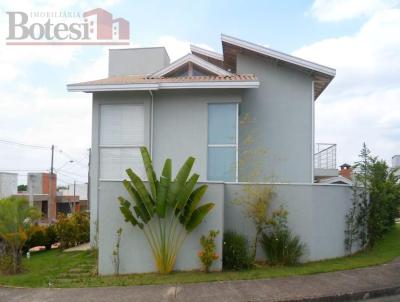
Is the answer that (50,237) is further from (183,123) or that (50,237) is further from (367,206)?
(367,206)

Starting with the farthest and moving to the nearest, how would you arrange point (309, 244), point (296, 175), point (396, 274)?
point (296, 175) → point (309, 244) → point (396, 274)

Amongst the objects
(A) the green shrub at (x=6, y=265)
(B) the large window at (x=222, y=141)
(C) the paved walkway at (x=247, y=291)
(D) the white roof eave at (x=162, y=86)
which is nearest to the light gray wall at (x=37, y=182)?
(D) the white roof eave at (x=162, y=86)

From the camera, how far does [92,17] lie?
1700 cm

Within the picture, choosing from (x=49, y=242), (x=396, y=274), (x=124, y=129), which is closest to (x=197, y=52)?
(x=124, y=129)

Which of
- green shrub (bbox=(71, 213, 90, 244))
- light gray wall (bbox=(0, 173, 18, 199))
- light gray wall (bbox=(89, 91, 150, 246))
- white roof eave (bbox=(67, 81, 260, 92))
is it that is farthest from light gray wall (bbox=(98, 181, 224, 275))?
light gray wall (bbox=(0, 173, 18, 199))

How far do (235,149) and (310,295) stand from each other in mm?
6446

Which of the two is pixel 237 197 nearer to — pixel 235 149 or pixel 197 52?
pixel 235 149

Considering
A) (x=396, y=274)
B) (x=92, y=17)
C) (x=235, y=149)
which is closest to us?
(x=396, y=274)

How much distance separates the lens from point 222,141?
1377cm

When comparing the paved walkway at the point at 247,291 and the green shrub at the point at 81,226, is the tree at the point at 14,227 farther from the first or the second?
the green shrub at the point at 81,226

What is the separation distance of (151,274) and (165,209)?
1.64m

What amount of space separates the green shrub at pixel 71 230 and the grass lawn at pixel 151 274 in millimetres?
3508

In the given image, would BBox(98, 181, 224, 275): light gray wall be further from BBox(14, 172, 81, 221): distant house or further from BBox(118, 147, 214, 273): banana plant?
BBox(14, 172, 81, 221): distant house

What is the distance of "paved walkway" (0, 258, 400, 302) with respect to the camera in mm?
7898
